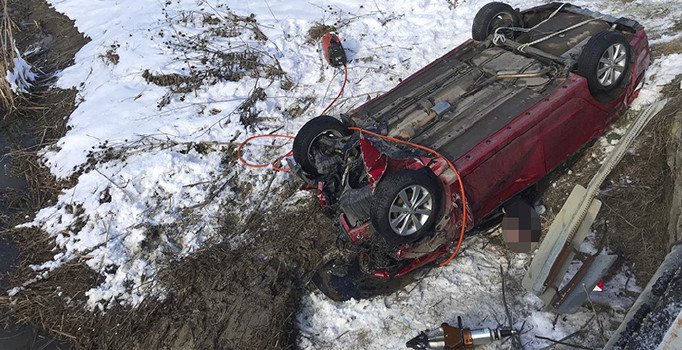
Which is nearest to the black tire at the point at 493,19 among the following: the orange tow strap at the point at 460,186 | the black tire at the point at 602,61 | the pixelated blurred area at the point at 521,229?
the black tire at the point at 602,61

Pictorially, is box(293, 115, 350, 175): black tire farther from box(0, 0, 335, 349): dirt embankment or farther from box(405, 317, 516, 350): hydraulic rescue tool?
box(405, 317, 516, 350): hydraulic rescue tool

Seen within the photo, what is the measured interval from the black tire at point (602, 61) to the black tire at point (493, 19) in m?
1.29

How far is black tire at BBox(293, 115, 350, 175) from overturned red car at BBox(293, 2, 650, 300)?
0.01m

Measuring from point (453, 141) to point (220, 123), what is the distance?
373cm

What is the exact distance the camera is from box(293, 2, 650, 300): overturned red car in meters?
4.84

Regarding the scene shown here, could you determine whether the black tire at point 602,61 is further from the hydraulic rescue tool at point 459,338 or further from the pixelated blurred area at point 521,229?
the hydraulic rescue tool at point 459,338

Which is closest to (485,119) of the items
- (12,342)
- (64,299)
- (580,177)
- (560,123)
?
(560,123)

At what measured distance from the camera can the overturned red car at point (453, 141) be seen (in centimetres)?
484

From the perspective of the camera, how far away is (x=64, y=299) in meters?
5.80

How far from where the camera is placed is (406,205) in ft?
15.4

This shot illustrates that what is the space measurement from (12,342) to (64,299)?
61 centimetres

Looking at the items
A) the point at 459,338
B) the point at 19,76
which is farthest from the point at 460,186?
the point at 19,76

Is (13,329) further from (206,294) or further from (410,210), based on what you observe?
(410,210)

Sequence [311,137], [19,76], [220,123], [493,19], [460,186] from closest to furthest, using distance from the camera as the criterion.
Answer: [460,186], [311,137], [493,19], [220,123], [19,76]
